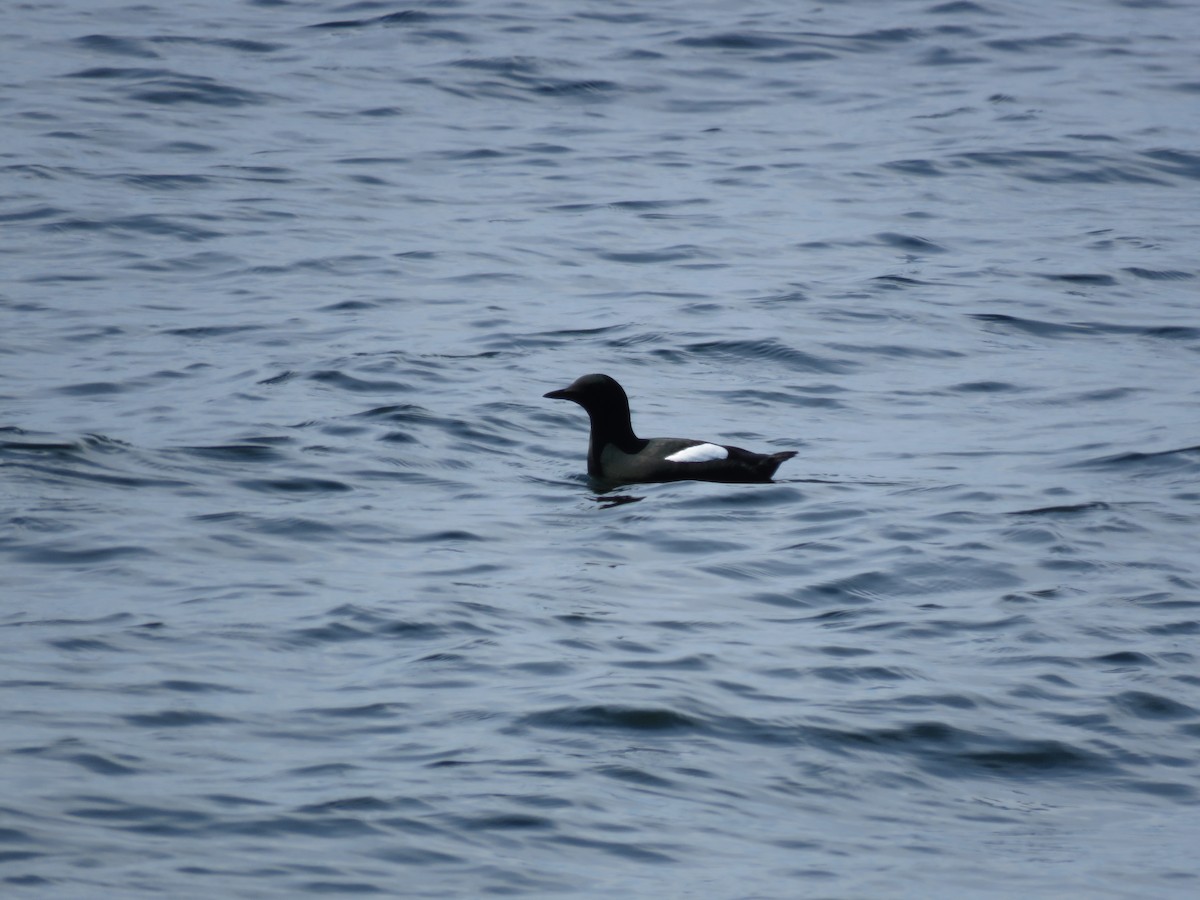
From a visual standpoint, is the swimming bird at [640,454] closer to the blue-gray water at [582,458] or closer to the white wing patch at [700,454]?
the white wing patch at [700,454]

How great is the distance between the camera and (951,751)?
6574mm

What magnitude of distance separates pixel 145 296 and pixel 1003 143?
30.9ft

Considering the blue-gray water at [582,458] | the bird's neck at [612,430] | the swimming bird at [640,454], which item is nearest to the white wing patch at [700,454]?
the swimming bird at [640,454]

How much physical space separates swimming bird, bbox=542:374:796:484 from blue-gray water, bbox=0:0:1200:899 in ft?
0.45

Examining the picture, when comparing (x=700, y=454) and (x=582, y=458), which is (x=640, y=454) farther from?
(x=582, y=458)

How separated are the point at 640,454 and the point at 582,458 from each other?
2.46 ft

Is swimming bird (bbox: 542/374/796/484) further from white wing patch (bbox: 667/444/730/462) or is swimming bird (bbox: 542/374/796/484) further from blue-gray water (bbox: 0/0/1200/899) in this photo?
blue-gray water (bbox: 0/0/1200/899)

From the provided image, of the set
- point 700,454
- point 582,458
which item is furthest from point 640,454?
point 582,458

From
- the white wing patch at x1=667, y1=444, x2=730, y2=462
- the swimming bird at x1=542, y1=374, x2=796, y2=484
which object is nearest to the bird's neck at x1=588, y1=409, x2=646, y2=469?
the swimming bird at x1=542, y1=374, x2=796, y2=484

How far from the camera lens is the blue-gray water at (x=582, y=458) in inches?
234

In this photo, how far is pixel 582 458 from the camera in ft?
37.2

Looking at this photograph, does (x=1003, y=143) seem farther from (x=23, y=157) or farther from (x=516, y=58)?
(x=23, y=157)

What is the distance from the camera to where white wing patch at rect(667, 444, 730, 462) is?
10320 mm

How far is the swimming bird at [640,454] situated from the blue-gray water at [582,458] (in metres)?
0.14
